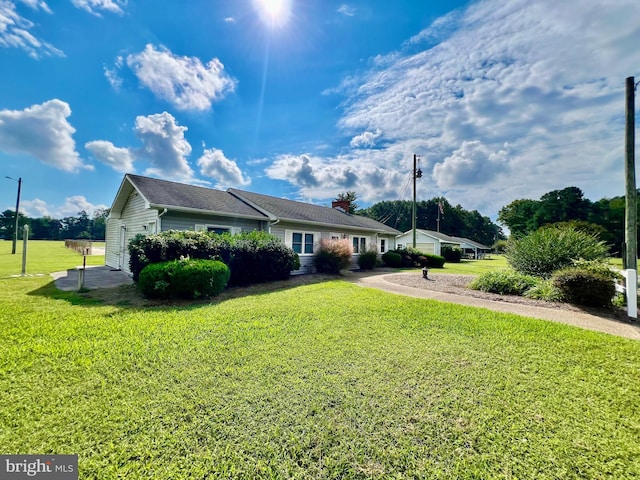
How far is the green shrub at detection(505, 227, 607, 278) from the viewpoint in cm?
904

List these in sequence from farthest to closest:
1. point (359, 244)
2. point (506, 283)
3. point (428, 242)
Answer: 1. point (428, 242)
2. point (359, 244)
3. point (506, 283)

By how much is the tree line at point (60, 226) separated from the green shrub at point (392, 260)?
61.2m

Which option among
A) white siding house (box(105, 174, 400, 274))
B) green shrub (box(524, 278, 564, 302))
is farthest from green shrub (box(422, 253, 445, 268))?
green shrub (box(524, 278, 564, 302))

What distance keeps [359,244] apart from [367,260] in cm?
226

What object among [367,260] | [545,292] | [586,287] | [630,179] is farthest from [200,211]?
[630,179]

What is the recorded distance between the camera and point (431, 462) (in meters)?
2.10

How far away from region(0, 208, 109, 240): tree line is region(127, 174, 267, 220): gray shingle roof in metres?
55.9

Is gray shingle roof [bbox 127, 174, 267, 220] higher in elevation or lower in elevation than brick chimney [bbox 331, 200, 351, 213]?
lower

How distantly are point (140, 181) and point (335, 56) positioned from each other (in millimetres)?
10017

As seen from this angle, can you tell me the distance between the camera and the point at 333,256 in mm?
13609

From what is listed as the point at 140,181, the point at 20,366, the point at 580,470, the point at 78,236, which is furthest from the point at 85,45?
the point at 78,236

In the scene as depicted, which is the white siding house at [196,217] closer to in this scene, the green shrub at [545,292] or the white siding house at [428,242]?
the green shrub at [545,292]

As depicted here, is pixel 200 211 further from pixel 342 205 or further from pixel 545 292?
pixel 342 205

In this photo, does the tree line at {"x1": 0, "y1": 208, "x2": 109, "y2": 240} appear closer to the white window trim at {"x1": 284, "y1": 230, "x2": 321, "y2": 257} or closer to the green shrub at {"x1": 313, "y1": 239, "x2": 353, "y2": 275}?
the white window trim at {"x1": 284, "y1": 230, "x2": 321, "y2": 257}
